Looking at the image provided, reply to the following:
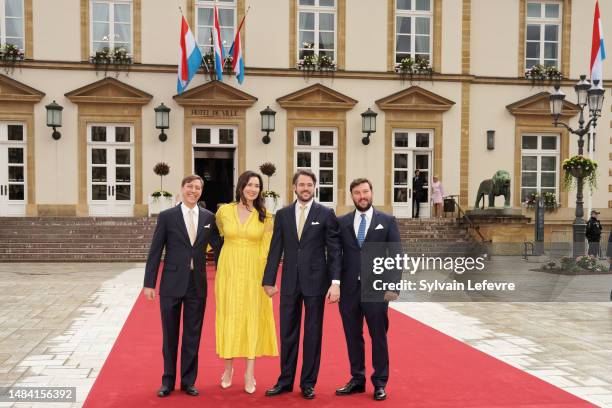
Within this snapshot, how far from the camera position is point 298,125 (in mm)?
21875

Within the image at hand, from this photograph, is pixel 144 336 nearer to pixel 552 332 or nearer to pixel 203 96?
pixel 552 332

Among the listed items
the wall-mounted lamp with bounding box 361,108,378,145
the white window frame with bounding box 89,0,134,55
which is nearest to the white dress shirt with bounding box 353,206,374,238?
the wall-mounted lamp with bounding box 361,108,378,145

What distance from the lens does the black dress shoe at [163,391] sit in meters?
5.16

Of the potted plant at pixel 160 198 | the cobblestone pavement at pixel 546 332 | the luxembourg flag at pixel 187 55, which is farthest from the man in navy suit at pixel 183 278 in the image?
the potted plant at pixel 160 198

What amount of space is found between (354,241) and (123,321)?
445 cm

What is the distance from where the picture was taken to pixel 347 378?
5855mm

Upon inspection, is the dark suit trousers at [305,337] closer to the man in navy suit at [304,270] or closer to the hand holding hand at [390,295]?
the man in navy suit at [304,270]

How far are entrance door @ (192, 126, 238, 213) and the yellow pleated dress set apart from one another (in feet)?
53.1

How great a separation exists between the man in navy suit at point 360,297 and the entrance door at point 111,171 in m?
17.1

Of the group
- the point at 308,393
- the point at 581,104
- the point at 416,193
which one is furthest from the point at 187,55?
the point at 308,393

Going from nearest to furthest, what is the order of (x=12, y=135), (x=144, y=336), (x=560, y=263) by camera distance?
(x=144, y=336) < (x=560, y=263) < (x=12, y=135)

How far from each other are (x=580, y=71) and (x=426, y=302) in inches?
624

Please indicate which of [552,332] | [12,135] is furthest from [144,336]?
[12,135]

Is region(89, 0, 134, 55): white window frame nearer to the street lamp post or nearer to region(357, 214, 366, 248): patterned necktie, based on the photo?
the street lamp post
